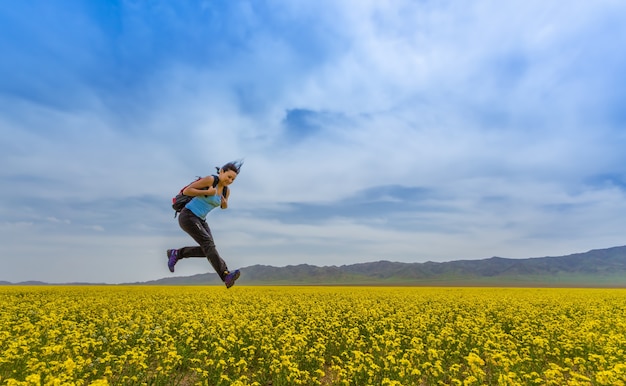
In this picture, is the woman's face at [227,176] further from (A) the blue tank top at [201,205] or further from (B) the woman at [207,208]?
(A) the blue tank top at [201,205]

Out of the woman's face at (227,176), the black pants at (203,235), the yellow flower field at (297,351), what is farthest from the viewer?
the yellow flower field at (297,351)

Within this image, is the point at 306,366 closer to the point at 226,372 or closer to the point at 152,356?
the point at 226,372

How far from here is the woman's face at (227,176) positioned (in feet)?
17.7

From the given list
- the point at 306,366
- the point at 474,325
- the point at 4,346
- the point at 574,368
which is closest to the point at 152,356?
→ the point at 4,346

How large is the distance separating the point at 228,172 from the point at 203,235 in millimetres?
1204

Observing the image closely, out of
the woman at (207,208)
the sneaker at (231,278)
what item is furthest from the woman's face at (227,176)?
the sneaker at (231,278)

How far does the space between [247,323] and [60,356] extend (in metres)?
5.88

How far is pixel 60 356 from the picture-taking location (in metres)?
9.85

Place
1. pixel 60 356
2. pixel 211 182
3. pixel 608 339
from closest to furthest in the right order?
pixel 211 182, pixel 60 356, pixel 608 339

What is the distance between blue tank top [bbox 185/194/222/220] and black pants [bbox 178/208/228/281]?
0.08 metres

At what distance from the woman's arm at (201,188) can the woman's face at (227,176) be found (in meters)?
0.15

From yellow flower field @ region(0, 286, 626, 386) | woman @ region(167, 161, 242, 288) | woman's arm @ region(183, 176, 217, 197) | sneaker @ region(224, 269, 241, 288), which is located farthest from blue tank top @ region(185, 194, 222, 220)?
yellow flower field @ region(0, 286, 626, 386)

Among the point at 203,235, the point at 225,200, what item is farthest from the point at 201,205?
the point at 203,235

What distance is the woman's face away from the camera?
5.41 meters
